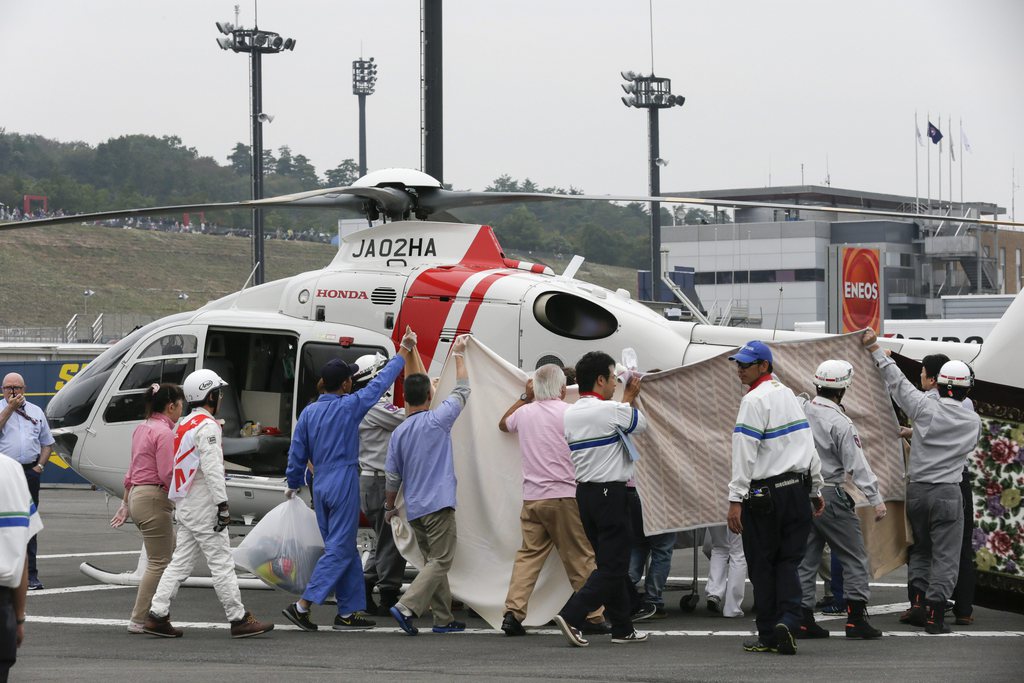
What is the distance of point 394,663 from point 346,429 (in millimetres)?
2018

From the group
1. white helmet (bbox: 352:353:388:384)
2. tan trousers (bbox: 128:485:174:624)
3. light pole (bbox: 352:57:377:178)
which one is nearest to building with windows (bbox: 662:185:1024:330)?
light pole (bbox: 352:57:377:178)

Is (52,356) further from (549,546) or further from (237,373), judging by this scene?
(549,546)

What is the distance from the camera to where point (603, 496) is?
875 cm

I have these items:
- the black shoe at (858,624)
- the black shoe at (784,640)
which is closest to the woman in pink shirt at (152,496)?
the black shoe at (784,640)

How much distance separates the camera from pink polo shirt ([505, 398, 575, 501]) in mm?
9156

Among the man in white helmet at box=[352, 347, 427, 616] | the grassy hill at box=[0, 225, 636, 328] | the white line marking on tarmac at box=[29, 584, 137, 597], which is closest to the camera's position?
the man in white helmet at box=[352, 347, 427, 616]

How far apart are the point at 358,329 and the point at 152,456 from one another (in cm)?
269

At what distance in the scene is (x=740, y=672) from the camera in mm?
7648

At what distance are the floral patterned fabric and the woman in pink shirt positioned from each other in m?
5.87

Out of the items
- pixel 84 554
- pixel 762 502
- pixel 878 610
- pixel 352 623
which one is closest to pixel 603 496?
pixel 762 502

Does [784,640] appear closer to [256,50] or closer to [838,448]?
[838,448]

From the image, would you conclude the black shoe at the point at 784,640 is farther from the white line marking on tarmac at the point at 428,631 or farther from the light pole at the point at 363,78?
the light pole at the point at 363,78

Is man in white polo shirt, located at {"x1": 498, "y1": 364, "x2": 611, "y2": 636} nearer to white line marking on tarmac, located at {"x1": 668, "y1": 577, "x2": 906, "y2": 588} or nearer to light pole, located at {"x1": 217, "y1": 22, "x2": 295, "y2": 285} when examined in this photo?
white line marking on tarmac, located at {"x1": 668, "y1": 577, "x2": 906, "y2": 588}

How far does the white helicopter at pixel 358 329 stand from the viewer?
36.4 ft
